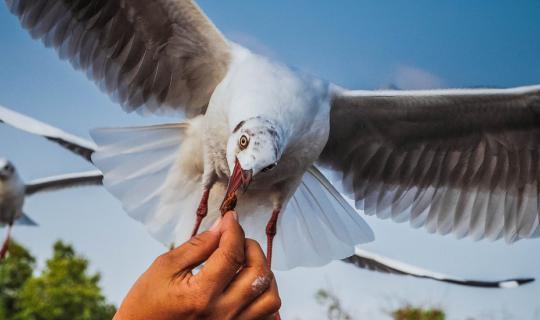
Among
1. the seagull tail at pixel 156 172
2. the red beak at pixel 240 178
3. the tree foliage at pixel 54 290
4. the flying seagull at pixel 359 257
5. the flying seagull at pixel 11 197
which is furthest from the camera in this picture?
the tree foliage at pixel 54 290

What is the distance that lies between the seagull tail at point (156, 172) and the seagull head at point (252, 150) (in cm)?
58

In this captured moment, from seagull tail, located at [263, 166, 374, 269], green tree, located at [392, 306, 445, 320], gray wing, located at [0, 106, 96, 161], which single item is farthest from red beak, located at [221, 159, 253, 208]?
green tree, located at [392, 306, 445, 320]

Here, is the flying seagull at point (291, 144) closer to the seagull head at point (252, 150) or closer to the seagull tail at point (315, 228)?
the seagull tail at point (315, 228)

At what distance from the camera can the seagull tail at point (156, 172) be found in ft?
6.71

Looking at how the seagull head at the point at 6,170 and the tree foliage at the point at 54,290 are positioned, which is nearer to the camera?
the seagull head at the point at 6,170

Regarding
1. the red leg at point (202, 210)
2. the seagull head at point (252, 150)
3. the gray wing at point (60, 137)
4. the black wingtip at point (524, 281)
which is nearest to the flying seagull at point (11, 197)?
the gray wing at point (60, 137)

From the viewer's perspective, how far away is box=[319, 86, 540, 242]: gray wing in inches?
76.4

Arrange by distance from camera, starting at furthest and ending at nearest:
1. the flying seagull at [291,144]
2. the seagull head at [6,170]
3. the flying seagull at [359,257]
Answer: the seagull head at [6,170], the flying seagull at [359,257], the flying seagull at [291,144]

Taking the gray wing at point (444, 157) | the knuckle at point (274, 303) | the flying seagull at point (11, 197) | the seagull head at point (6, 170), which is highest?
the gray wing at point (444, 157)

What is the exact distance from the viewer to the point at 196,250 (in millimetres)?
876

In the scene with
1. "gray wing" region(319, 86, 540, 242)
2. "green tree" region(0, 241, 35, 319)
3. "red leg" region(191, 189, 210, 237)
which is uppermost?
"gray wing" region(319, 86, 540, 242)

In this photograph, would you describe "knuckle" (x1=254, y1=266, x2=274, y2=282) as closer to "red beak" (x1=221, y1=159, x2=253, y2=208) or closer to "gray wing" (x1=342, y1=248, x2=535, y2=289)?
"red beak" (x1=221, y1=159, x2=253, y2=208)

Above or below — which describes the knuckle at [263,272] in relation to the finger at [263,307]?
above

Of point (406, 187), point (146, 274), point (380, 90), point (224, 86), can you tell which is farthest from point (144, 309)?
point (406, 187)
